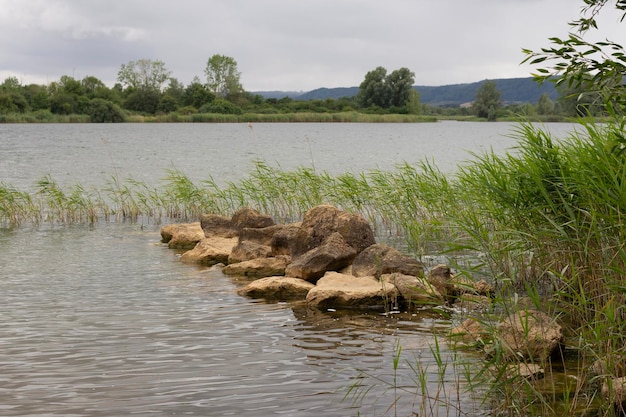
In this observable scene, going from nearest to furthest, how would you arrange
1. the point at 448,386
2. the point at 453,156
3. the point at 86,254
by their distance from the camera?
1. the point at 448,386
2. the point at 86,254
3. the point at 453,156

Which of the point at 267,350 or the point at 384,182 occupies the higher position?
the point at 384,182

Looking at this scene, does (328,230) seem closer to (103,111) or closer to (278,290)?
(278,290)

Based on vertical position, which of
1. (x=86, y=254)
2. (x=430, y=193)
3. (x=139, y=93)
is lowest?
(x=86, y=254)

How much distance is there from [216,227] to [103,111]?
103916mm

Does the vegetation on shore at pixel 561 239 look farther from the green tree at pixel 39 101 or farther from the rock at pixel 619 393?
the green tree at pixel 39 101

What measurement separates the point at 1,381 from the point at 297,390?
326cm

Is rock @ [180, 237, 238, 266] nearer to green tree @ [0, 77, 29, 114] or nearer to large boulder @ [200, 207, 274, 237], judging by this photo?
large boulder @ [200, 207, 274, 237]

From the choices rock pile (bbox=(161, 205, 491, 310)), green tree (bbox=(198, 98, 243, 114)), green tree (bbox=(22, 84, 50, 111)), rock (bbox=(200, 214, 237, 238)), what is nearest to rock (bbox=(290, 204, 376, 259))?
rock pile (bbox=(161, 205, 491, 310))

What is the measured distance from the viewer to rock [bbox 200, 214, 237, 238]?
1711 centimetres

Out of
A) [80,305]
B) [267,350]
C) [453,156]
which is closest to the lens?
[267,350]

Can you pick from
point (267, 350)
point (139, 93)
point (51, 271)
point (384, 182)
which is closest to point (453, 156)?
point (384, 182)

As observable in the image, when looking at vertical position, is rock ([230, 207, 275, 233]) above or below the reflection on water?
above

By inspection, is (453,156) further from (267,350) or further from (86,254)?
(267,350)

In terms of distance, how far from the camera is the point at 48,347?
8.90 metres
